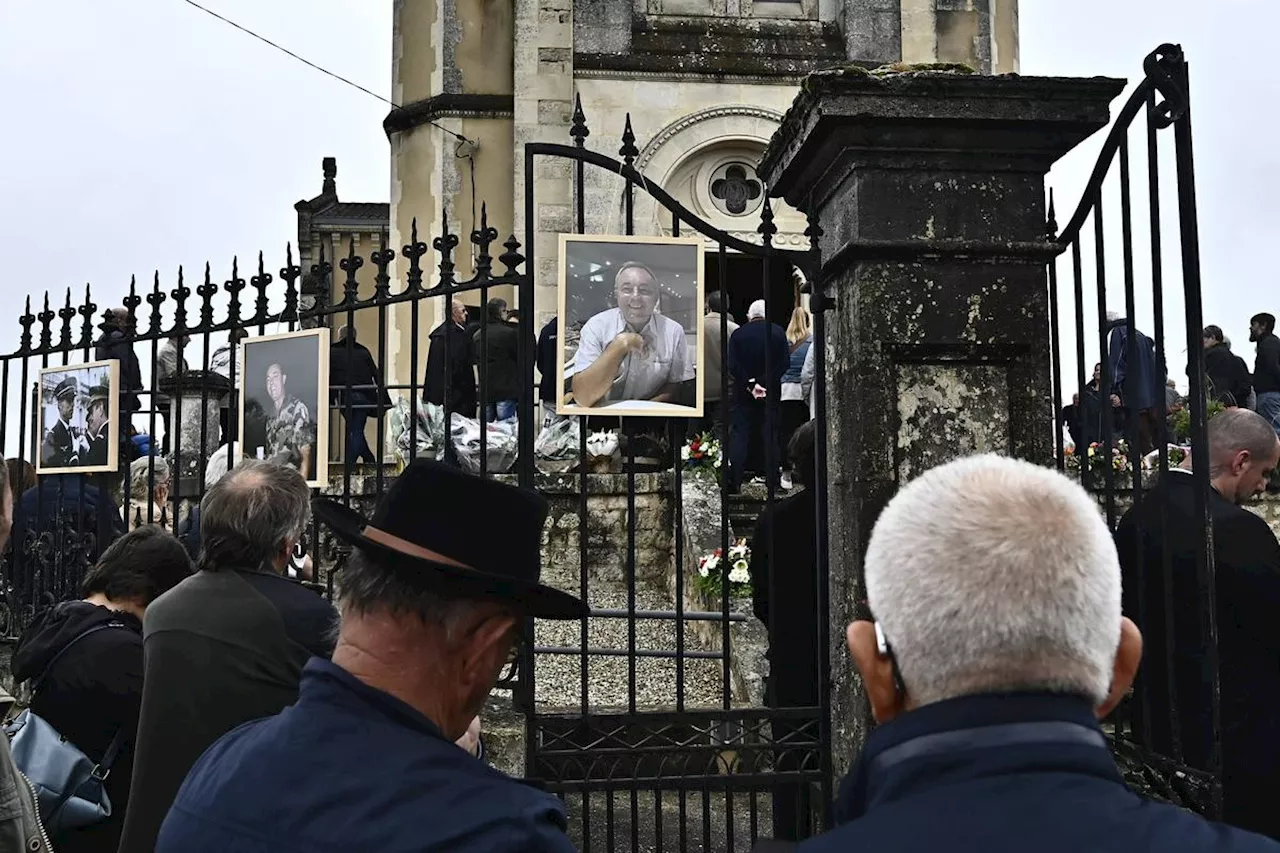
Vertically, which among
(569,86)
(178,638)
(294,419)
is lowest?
(178,638)

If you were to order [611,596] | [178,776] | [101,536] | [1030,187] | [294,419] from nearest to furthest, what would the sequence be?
[178,776] < [1030,187] < [294,419] < [101,536] < [611,596]

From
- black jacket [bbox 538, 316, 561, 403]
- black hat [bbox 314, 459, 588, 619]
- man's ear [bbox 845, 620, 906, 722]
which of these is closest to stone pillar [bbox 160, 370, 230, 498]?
black jacket [bbox 538, 316, 561, 403]

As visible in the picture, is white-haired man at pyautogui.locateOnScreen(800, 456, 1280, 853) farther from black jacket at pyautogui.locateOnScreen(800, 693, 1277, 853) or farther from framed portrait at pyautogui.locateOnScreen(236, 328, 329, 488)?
framed portrait at pyautogui.locateOnScreen(236, 328, 329, 488)

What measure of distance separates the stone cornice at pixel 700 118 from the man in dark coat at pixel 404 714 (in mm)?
12780

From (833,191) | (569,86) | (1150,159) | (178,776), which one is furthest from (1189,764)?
(569,86)

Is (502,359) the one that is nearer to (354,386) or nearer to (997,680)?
(354,386)

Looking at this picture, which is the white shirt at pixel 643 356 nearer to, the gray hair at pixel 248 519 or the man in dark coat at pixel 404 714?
the gray hair at pixel 248 519

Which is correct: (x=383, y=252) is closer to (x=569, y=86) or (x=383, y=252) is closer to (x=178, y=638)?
(x=178, y=638)

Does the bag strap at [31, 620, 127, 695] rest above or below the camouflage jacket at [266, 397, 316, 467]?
below

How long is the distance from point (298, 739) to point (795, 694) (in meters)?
2.93

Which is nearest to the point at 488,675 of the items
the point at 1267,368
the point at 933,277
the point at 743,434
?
the point at 933,277

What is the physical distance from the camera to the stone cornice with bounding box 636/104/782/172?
572 inches

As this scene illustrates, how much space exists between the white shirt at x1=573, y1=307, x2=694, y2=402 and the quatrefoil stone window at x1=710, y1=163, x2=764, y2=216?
10.8 meters

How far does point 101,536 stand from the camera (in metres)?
6.12
